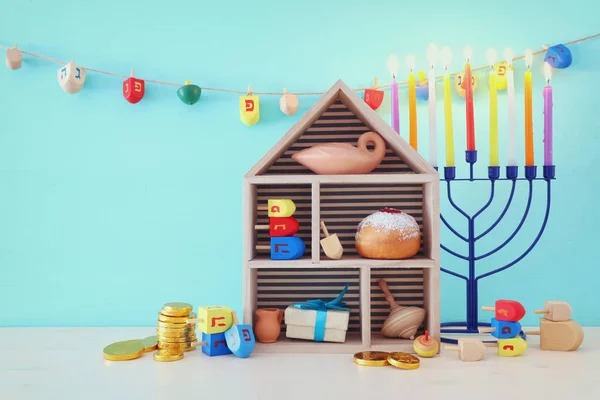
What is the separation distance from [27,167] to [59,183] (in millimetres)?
87

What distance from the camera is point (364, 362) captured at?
930 millimetres

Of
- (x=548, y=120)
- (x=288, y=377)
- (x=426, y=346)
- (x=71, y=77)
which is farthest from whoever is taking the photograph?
(x=71, y=77)

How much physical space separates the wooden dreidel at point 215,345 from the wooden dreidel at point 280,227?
0.21 meters

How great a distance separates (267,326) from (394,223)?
311mm

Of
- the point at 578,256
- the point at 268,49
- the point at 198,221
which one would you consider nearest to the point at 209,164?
the point at 198,221

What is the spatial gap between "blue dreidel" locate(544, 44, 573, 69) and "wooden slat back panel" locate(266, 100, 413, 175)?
0.48 m

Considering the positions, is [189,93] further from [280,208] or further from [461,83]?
[461,83]

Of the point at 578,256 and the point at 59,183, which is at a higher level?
the point at 59,183

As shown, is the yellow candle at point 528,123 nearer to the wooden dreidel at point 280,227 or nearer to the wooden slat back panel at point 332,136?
the wooden slat back panel at point 332,136

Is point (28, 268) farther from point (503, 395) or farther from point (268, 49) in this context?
point (503, 395)

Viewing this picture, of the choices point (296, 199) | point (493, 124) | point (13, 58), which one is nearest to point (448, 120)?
point (493, 124)

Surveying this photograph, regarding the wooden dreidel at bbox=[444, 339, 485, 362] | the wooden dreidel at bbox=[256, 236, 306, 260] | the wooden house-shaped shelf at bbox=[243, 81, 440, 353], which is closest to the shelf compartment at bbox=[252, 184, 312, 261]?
the wooden house-shaped shelf at bbox=[243, 81, 440, 353]

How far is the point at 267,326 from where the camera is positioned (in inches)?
40.6

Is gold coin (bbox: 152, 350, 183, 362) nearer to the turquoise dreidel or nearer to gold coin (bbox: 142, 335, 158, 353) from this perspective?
gold coin (bbox: 142, 335, 158, 353)
